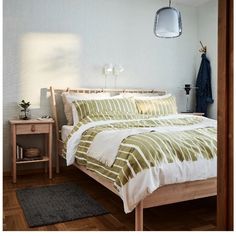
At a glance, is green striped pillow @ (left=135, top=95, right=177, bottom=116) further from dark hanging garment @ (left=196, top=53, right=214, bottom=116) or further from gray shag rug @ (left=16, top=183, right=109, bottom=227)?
gray shag rug @ (left=16, top=183, right=109, bottom=227)

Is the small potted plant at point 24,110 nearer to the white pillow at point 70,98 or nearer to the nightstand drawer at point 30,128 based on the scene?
the nightstand drawer at point 30,128

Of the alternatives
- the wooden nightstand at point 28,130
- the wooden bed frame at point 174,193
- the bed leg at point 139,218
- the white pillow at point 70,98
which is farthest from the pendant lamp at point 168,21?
the bed leg at point 139,218

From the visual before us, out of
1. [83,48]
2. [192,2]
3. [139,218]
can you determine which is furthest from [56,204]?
[192,2]

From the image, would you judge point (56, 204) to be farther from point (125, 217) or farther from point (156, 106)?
point (156, 106)

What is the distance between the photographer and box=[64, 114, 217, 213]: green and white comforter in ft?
6.63

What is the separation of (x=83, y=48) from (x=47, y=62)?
572 mm

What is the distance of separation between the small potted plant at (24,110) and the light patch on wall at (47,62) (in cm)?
12

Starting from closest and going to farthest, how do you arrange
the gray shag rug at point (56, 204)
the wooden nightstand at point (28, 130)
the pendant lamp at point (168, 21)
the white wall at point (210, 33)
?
1. the gray shag rug at point (56, 204)
2. the pendant lamp at point (168, 21)
3. the wooden nightstand at point (28, 130)
4. the white wall at point (210, 33)

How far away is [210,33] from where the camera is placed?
4.83 metres

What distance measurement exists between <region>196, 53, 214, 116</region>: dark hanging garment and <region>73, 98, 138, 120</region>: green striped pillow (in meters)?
1.68

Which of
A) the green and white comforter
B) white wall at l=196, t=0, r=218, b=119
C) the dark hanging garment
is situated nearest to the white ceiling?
white wall at l=196, t=0, r=218, b=119

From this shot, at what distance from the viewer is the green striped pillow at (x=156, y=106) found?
12.8 feet

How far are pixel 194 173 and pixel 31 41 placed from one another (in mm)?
2843

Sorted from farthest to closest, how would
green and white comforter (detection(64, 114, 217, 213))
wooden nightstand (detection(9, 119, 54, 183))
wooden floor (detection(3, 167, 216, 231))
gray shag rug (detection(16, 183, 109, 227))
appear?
wooden nightstand (detection(9, 119, 54, 183)) → gray shag rug (detection(16, 183, 109, 227)) → wooden floor (detection(3, 167, 216, 231)) → green and white comforter (detection(64, 114, 217, 213))
